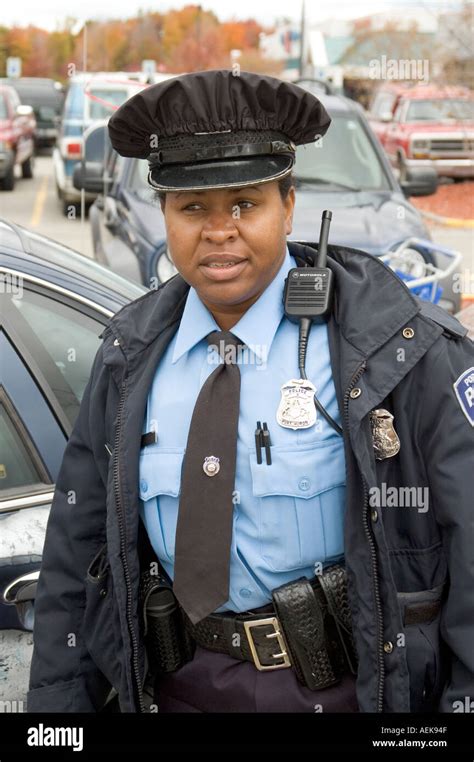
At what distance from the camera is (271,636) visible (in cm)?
191

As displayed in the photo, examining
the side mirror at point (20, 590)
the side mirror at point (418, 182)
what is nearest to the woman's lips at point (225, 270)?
the side mirror at point (20, 590)

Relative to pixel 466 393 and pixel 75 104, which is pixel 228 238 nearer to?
pixel 466 393

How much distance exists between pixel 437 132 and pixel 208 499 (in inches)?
662

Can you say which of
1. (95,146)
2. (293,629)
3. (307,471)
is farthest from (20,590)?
(95,146)

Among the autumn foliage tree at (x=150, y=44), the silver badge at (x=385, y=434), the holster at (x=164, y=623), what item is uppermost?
the autumn foliage tree at (x=150, y=44)

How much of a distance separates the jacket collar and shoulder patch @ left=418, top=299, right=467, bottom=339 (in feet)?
0.08

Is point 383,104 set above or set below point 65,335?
above

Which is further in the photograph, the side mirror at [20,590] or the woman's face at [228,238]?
the side mirror at [20,590]

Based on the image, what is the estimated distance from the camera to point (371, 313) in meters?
1.84

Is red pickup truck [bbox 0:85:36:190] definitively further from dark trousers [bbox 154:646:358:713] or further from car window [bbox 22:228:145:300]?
dark trousers [bbox 154:646:358:713]

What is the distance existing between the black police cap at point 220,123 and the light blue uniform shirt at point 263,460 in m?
0.23

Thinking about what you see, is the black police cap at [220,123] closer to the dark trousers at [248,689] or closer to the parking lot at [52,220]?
the dark trousers at [248,689]

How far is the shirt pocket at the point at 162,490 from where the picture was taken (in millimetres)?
1962

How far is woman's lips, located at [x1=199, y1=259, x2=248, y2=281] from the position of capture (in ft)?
6.30
